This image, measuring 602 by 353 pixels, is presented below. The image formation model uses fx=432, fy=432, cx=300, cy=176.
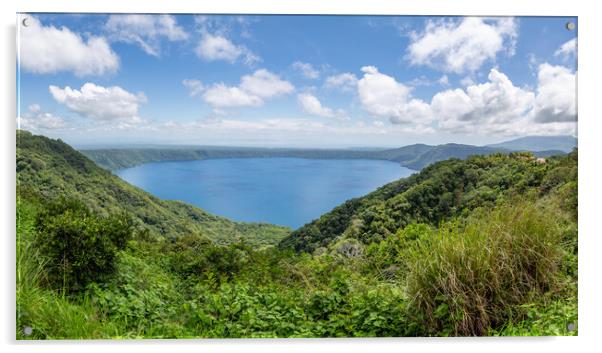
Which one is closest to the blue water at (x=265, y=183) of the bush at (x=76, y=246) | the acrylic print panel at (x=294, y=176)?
the acrylic print panel at (x=294, y=176)

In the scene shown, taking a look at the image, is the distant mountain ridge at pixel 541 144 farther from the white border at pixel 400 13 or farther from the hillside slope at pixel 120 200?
the hillside slope at pixel 120 200

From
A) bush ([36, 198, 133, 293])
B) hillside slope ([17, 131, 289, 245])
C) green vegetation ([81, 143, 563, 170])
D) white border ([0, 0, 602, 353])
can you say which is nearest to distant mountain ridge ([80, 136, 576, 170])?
green vegetation ([81, 143, 563, 170])

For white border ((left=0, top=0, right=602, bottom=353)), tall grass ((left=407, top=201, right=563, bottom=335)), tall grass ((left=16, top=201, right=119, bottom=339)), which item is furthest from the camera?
white border ((left=0, top=0, right=602, bottom=353))

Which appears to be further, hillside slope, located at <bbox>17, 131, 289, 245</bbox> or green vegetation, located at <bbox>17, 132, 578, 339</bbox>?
hillside slope, located at <bbox>17, 131, 289, 245</bbox>

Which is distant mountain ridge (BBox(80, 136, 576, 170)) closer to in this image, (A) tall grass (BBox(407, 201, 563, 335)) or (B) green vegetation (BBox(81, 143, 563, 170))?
(B) green vegetation (BBox(81, 143, 563, 170))

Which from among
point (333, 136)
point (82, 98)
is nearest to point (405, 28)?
point (333, 136)

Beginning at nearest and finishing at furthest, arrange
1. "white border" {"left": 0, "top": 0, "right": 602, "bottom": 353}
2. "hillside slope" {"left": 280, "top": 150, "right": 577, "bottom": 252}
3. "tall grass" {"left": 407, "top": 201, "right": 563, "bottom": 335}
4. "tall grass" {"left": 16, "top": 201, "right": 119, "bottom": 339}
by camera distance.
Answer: "tall grass" {"left": 407, "top": 201, "right": 563, "bottom": 335}, "tall grass" {"left": 16, "top": 201, "right": 119, "bottom": 339}, "white border" {"left": 0, "top": 0, "right": 602, "bottom": 353}, "hillside slope" {"left": 280, "top": 150, "right": 577, "bottom": 252}
